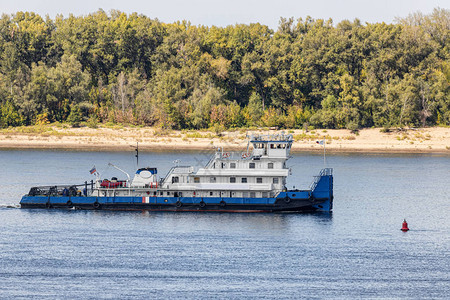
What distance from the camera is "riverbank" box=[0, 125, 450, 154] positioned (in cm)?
14425

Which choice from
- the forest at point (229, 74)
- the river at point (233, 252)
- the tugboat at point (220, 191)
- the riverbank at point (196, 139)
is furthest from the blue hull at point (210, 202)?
the forest at point (229, 74)

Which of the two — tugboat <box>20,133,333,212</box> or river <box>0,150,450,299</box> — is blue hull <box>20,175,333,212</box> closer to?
tugboat <box>20,133,333,212</box>

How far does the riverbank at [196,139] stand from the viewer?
5679 inches

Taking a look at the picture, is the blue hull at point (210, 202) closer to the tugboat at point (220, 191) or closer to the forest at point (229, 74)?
the tugboat at point (220, 191)

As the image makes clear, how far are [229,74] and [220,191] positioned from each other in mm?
95664

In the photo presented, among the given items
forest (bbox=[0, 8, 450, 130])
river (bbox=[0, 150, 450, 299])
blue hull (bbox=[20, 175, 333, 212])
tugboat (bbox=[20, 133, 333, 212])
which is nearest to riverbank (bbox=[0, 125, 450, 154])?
forest (bbox=[0, 8, 450, 130])

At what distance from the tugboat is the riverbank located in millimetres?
67736

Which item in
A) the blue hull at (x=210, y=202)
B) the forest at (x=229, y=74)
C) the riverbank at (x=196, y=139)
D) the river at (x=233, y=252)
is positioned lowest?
the river at (x=233, y=252)

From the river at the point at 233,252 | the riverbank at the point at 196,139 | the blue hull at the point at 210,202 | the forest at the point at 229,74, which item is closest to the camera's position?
the river at the point at 233,252

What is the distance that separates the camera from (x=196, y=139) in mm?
149625

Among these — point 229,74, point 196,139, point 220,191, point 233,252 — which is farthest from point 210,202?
point 229,74

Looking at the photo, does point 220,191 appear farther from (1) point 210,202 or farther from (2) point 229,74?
(2) point 229,74

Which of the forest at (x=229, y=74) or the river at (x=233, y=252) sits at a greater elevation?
the forest at (x=229, y=74)

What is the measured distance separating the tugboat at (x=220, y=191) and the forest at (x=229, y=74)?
7822 cm
